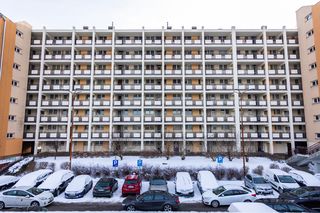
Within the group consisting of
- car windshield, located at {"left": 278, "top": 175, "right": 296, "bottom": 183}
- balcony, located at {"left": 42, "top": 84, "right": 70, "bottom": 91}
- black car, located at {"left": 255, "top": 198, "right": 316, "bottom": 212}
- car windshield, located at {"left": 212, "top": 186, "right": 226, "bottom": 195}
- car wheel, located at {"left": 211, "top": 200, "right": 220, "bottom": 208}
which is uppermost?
balcony, located at {"left": 42, "top": 84, "right": 70, "bottom": 91}

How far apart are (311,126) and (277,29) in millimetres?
19897

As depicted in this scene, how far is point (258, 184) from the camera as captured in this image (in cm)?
1945

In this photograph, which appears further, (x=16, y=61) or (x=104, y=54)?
(x=104, y=54)

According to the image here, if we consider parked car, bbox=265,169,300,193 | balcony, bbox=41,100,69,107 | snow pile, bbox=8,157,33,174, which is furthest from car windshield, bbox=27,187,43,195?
balcony, bbox=41,100,69,107

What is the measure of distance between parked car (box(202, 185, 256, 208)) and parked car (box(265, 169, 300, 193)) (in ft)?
16.0

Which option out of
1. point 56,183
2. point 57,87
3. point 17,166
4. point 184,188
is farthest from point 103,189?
point 57,87

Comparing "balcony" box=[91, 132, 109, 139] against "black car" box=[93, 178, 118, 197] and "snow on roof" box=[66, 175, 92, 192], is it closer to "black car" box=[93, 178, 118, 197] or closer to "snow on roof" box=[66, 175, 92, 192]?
"snow on roof" box=[66, 175, 92, 192]

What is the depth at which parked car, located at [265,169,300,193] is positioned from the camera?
19.2 m

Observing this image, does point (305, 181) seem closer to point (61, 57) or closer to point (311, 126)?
point (311, 126)

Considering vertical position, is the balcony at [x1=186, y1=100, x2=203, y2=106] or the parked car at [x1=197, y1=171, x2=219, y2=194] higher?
the balcony at [x1=186, y1=100, x2=203, y2=106]

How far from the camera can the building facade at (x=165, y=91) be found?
38.1 meters

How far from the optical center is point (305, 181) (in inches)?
819

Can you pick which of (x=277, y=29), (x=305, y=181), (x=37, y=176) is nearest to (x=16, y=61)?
(x=37, y=176)

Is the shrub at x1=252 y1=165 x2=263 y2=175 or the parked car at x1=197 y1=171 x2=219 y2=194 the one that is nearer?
the parked car at x1=197 y1=171 x2=219 y2=194
